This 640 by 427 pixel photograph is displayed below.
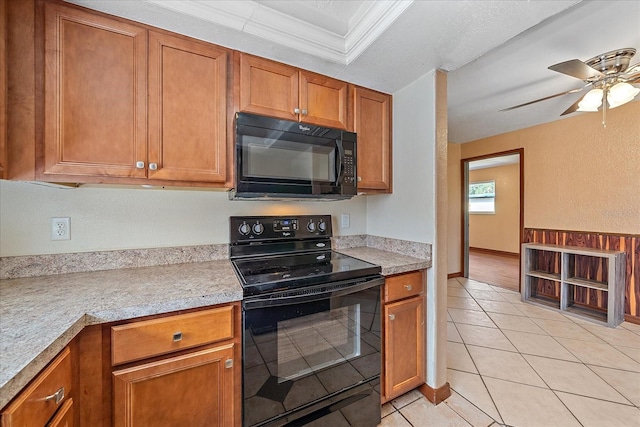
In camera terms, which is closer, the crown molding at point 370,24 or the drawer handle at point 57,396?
the drawer handle at point 57,396

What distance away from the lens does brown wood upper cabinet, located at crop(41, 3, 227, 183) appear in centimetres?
110

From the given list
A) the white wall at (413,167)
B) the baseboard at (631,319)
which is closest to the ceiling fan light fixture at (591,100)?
the white wall at (413,167)

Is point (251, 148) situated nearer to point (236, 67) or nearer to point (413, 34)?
point (236, 67)

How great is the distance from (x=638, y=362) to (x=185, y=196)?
3.57 m

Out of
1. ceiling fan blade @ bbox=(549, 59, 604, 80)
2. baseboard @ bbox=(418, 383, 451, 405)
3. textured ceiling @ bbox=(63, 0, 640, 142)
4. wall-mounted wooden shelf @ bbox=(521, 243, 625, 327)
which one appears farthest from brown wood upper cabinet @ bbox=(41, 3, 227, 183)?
wall-mounted wooden shelf @ bbox=(521, 243, 625, 327)

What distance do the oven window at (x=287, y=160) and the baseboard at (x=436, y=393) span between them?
146 centimetres

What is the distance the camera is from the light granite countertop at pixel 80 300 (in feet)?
2.08

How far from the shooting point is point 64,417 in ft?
2.59

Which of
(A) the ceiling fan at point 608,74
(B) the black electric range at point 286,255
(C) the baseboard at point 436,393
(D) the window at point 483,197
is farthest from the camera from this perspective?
(D) the window at point 483,197

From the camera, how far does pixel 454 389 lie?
1741 millimetres

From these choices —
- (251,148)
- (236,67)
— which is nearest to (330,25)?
(236,67)

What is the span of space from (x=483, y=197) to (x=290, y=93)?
Answer: 6.74 meters

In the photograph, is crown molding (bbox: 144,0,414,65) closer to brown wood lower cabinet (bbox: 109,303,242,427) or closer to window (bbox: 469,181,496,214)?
brown wood lower cabinet (bbox: 109,303,242,427)

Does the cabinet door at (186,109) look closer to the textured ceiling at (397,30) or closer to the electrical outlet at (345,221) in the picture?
the textured ceiling at (397,30)
